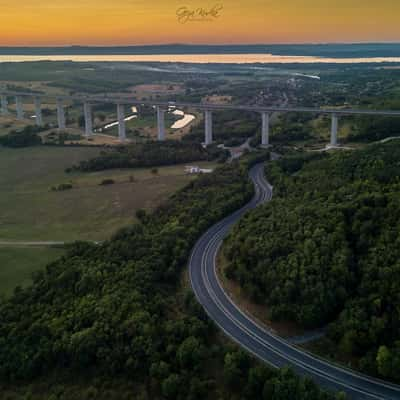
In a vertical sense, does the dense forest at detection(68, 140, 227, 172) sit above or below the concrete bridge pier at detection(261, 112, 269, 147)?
below

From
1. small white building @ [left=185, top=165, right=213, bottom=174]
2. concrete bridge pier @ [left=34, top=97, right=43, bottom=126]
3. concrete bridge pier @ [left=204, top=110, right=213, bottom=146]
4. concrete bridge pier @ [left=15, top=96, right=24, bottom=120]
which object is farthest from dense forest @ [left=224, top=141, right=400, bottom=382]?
concrete bridge pier @ [left=15, top=96, right=24, bottom=120]

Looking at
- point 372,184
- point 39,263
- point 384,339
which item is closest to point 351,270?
point 384,339

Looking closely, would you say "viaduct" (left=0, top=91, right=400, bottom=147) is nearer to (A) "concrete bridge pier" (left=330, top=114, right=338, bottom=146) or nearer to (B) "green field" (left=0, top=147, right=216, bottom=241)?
(A) "concrete bridge pier" (left=330, top=114, right=338, bottom=146)

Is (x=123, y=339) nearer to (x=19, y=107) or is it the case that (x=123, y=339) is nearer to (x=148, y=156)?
(x=148, y=156)

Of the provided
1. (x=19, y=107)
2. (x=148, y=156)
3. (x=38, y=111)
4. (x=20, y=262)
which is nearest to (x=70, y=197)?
(x=148, y=156)

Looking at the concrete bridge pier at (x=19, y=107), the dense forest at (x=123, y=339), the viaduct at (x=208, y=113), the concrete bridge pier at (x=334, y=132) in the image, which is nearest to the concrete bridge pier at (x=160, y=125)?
the viaduct at (x=208, y=113)

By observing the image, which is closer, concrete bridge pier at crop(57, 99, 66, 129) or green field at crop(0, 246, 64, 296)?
green field at crop(0, 246, 64, 296)
